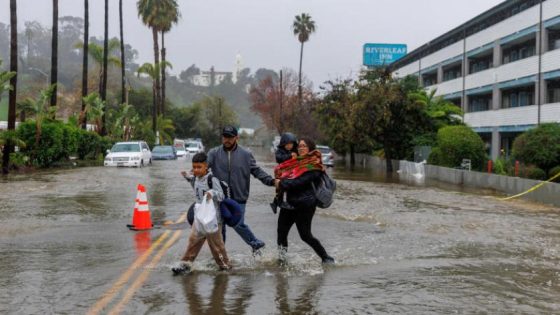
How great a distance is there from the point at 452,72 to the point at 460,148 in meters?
25.6

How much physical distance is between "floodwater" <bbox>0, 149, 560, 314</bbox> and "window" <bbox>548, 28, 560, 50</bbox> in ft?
78.1

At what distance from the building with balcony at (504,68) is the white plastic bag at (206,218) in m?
30.9

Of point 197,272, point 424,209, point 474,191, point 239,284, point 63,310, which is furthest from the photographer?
point 474,191

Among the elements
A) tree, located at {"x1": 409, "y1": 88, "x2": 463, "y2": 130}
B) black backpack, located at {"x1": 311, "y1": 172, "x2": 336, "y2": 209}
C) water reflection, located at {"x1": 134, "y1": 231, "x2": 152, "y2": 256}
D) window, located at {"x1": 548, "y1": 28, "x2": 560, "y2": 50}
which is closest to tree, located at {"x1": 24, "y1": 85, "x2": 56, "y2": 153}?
tree, located at {"x1": 409, "y1": 88, "x2": 463, "y2": 130}

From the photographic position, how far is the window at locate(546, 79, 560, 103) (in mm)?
37250

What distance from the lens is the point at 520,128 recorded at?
39.1m

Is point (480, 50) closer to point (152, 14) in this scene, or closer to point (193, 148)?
point (193, 148)

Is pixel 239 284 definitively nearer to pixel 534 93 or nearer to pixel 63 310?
pixel 63 310

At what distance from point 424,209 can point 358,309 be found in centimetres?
1051

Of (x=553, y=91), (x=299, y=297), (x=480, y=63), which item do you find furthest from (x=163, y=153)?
(x=299, y=297)

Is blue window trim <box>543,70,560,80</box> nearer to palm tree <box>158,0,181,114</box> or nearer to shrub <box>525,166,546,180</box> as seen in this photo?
shrub <box>525,166,546,180</box>

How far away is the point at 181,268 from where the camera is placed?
25.4ft

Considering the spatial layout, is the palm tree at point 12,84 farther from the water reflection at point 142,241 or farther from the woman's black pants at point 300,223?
the woman's black pants at point 300,223

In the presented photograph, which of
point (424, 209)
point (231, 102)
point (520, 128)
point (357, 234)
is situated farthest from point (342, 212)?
point (231, 102)
